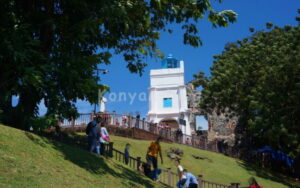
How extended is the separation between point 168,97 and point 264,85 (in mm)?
17760

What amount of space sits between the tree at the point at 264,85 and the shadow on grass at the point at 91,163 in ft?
39.9

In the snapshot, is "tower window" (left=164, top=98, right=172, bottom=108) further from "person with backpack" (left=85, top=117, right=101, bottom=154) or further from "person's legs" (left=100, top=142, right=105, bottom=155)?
"person with backpack" (left=85, top=117, right=101, bottom=154)

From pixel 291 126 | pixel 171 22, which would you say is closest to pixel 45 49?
pixel 171 22

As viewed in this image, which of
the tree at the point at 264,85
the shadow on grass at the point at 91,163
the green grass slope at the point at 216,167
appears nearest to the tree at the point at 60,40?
the shadow on grass at the point at 91,163

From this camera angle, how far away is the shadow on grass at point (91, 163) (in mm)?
11805

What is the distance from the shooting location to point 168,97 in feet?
135

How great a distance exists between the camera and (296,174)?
2805 centimetres

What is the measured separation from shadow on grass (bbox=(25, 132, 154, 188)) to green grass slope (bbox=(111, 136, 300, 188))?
7.18 meters

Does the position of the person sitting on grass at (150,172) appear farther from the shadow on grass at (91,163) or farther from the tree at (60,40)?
the tree at (60,40)

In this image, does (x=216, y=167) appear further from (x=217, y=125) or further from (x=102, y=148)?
(x=217, y=125)

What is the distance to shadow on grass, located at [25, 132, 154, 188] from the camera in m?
11.8

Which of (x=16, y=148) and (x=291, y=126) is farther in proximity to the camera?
(x=291, y=126)

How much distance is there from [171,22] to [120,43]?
9.06 ft

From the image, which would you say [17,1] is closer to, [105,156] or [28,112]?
[28,112]
